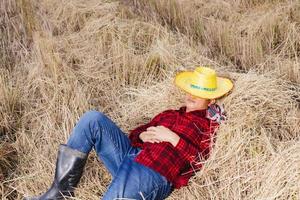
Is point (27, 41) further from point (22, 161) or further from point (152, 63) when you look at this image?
point (22, 161)

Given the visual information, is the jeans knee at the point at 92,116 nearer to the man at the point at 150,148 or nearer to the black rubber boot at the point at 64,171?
the man at the point at 150,148

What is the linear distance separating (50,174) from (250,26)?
7.79 feet

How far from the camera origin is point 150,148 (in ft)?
8.77

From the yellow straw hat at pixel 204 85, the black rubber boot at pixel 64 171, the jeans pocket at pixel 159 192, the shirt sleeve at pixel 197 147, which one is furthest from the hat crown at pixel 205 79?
the black rubber boot at pixel 64 171

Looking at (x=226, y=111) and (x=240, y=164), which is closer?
(x=240, y=164)

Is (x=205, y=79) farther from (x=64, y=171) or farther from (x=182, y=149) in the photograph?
(x=64, y=171)

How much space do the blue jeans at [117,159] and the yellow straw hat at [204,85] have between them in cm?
45

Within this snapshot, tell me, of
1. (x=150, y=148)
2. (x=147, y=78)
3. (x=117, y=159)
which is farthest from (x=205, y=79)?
(x=147, y=78)

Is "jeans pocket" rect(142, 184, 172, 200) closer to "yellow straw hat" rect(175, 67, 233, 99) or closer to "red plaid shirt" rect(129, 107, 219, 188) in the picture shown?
"red plaid shirt" rect(129, 107, 219, 188)

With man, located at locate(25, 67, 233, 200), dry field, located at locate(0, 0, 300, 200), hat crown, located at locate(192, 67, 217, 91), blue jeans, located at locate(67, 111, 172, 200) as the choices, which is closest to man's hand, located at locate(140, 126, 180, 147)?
man, located at locate(25, 67, 233, 200)

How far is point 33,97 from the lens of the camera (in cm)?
363

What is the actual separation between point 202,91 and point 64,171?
0.85 meters

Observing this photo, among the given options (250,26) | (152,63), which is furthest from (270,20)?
(152,63)

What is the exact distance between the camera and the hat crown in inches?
112
